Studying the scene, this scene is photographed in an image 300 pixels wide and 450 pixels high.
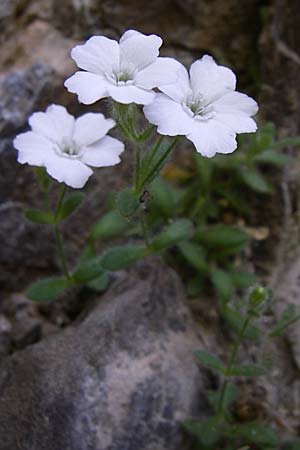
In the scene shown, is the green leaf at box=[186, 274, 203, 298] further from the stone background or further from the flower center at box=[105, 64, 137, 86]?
the flower center at box=[105, 64, 137, 86]

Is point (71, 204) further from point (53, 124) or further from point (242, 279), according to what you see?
point (242, 279)

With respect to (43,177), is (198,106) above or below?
above

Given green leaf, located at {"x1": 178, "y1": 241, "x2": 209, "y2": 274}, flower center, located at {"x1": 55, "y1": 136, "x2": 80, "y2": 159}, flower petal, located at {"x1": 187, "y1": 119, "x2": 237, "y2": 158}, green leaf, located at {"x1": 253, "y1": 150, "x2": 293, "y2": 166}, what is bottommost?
green leaf, located at {"x1": 178, "y1": 241, "x2": 209, "y2": 274}

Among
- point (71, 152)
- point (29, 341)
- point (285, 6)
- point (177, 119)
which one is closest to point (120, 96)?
point (177, 119)

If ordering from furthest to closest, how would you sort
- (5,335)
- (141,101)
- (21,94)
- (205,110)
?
(21,94), (5,335), (205,110), (141,101)

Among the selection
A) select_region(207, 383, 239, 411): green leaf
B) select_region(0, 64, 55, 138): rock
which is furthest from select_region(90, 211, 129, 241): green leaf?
select_region(207, 383, 239, 411): green leaf

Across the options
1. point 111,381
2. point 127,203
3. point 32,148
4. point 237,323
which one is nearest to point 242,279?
point 237,323

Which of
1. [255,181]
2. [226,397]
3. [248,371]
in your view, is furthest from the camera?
[255,181]

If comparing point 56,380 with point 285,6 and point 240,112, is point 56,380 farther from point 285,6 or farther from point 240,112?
point 285,6
